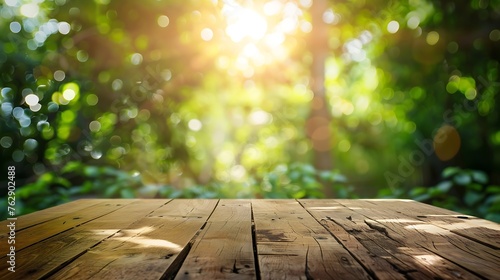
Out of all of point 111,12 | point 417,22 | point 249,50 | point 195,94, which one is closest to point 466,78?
point 417,22

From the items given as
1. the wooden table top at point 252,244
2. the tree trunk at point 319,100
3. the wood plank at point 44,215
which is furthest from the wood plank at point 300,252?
the tree trunk at point 319,100

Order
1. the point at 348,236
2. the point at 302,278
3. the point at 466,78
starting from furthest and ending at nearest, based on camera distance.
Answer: the point at 466,78 → the point at 348,236 → the point at 302,278

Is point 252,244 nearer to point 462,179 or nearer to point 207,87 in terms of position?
point 462,179

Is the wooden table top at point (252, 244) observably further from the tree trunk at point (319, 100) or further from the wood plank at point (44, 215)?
the tree trunk at point (319, 100)

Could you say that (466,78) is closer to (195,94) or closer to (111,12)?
(195,94)

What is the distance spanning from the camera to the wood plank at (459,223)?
1436mm

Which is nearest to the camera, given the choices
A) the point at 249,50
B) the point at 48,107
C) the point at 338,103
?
the point at 48,107

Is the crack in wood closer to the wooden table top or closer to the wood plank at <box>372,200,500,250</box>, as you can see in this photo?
the wooden table top

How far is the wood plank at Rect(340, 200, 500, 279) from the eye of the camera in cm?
107

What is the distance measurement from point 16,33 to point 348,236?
499cm

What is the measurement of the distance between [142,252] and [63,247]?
0.27 metres

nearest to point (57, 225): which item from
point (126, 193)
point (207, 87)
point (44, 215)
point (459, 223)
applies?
point (44, 215)

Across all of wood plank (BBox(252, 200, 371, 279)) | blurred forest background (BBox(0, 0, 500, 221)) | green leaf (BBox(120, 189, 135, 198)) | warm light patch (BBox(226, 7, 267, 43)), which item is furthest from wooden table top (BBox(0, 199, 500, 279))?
warm light patch (BBox(226, 7, 267, 43))

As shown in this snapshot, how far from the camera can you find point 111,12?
508cm
